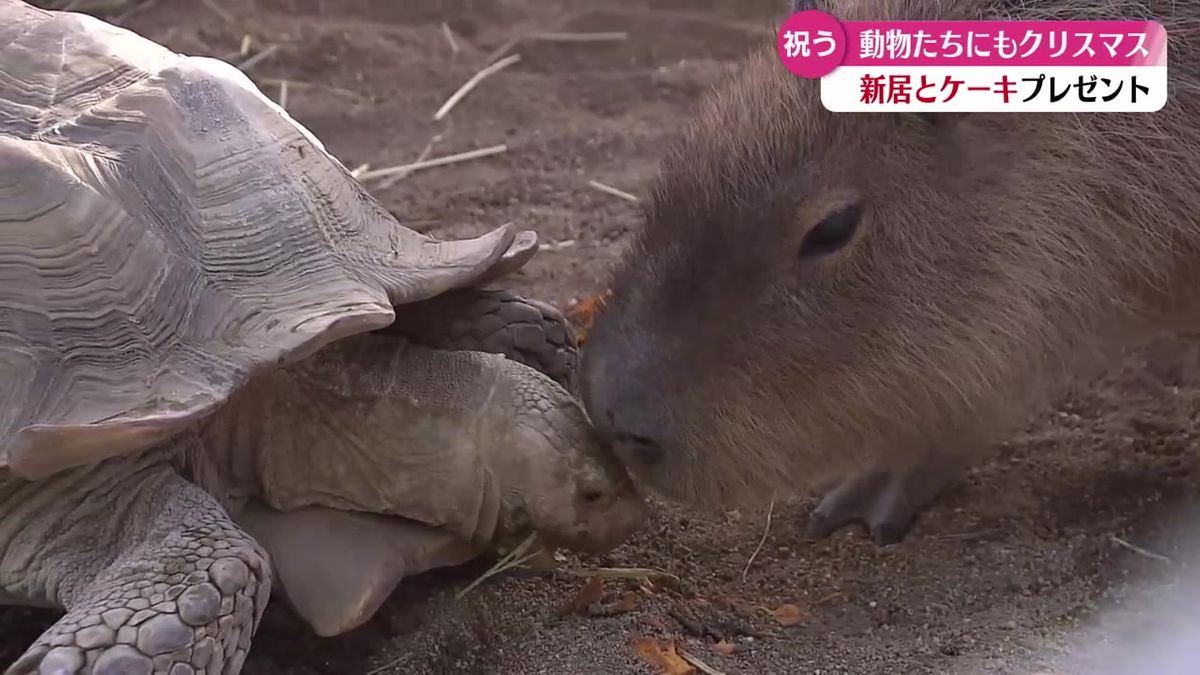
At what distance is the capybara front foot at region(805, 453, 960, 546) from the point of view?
266 centimetres

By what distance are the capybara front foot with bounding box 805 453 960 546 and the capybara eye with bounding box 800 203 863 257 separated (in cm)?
71

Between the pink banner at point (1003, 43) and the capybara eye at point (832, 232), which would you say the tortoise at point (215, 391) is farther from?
the pink banner at point (1003, 43)

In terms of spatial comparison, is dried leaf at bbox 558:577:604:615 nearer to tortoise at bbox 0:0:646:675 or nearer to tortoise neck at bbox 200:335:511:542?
tortoise at bbox 0:0:646:675

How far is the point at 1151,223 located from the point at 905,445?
592 millimetres

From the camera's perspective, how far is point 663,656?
211 centimetres

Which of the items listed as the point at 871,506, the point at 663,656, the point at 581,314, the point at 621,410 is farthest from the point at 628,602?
the point at 581,314

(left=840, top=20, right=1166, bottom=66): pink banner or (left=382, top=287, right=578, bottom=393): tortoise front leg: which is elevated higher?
(left=840, top=20, right=1166, bottom=66): pink banner

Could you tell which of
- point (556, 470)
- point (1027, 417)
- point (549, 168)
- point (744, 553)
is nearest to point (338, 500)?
point (556, 470)

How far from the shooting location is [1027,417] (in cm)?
281

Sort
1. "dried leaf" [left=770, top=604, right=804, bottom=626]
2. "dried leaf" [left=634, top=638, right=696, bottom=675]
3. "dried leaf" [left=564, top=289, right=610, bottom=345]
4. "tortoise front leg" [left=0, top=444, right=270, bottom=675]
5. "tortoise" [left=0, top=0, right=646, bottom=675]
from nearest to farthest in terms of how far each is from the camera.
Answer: "tortoise front leg" [left=0, top=444, right=270, bottom=675] → "tortoise" [left=0, top=0, right=646, bottom=675] → "dried leaf" [left=634, top=638, right=696, bottom=675] → "dried leaf" [left=770, top=604, right=804, bottom=626] → "dried leaf" [left=564, top=289, right=610, bottom=345]

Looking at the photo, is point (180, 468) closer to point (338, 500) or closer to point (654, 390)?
point (338, 500)

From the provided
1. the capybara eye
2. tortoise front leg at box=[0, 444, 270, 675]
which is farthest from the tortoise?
the capybara eye

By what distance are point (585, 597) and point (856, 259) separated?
2.60 ft

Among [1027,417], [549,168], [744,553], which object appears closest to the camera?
[744,553]
